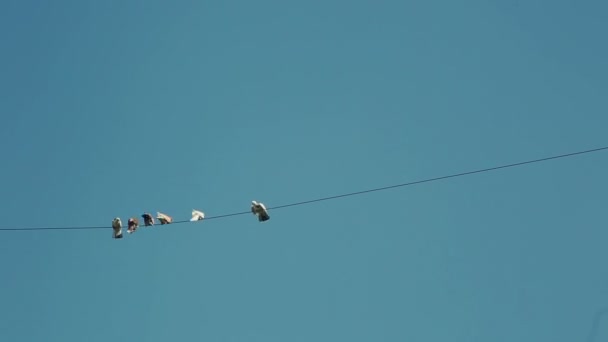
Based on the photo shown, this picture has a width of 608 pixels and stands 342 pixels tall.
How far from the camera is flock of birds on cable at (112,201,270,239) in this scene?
56.9 feet

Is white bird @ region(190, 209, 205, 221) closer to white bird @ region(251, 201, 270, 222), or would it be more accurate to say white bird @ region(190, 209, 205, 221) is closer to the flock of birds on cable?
the flock of birds on cable

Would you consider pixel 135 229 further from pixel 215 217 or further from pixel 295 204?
pixel 295 204

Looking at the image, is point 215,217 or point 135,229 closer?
point 215,217

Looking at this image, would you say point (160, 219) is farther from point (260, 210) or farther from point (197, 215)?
point (260, 210)

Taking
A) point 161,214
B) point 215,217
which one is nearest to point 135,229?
point 161,214

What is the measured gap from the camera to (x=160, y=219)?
1741cm

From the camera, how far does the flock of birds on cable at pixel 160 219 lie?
1733cm

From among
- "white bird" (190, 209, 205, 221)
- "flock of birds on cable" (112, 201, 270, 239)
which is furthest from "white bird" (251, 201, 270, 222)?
"white bird" (190, 209, 205, 221)

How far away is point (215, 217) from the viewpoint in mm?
16266

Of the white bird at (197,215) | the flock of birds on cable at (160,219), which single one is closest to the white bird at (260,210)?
the flock of birds on cable at (160,219)

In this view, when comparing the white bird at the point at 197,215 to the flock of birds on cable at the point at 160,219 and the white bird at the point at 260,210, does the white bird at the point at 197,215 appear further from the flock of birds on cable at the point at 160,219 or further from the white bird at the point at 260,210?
the white bird at the point at 260,210

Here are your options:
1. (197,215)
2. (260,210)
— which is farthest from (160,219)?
(260,210)

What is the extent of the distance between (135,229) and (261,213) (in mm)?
3780

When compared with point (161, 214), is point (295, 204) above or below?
below
